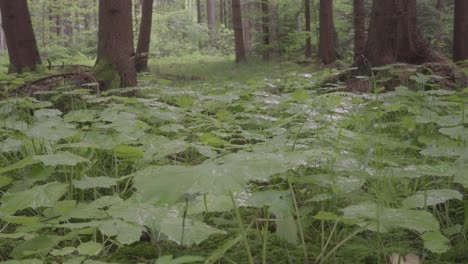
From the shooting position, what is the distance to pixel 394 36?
5605 millimetres

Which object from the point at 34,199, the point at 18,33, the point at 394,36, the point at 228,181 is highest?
the point at 18,33

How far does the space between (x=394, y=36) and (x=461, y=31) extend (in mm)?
4152

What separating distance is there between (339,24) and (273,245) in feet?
44.7

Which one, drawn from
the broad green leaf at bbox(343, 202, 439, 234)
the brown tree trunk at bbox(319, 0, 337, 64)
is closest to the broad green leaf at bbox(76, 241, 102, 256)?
the broad green leaf at bbox(343, 202, 439, 234)

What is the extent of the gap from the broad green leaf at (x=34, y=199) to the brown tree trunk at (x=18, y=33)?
5.93 m

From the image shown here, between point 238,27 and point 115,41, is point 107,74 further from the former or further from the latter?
point 238,27

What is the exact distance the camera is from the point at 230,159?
108 centimetres

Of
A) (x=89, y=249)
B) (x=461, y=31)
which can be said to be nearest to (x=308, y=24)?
(x=461, y=31)

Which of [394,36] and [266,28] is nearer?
[394,36]

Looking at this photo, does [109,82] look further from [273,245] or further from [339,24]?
[339,24]

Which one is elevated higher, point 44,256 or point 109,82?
point 109,82

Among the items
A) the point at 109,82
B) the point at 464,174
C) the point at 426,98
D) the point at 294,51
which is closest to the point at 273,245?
the point at 464,174

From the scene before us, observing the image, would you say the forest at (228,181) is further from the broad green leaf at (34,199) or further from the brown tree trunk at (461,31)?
the brown tree trunk at (461,31)

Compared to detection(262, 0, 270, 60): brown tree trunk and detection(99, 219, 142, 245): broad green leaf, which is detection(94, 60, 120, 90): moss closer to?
detection(99, 219, 142, 245): broad green leaf
